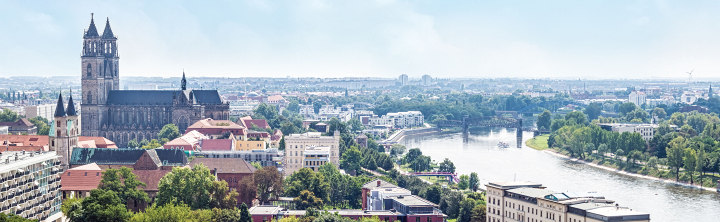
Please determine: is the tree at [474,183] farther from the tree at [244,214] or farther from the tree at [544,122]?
the tree at [544,122]

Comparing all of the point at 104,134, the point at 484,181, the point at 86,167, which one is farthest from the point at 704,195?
the point at 104,134

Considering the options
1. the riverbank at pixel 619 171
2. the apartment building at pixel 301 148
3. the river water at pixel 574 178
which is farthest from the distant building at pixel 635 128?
the apartment building at pixel 301 148

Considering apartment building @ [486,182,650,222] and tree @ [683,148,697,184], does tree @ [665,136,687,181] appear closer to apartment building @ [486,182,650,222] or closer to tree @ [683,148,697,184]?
tree @ [683,148,697,184]

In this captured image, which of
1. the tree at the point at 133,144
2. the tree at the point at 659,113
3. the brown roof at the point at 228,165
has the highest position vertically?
the brown roof at the point at 228,165

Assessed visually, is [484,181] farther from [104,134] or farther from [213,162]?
[104,134]

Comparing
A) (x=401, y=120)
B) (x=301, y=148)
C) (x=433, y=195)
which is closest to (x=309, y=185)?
(x=433, y=195)

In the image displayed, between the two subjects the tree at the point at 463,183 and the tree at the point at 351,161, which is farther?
the tree at the point at 351,161

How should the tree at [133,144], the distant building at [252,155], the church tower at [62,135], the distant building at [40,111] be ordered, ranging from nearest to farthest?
the church tower at [62,135]
the distant building at [252,155]
the tree at [133,144]
the distant building at [40,111]

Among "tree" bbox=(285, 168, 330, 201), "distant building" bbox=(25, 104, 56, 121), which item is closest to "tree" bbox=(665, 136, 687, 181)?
"tree" bbox=(285, 168, 330, 201)
